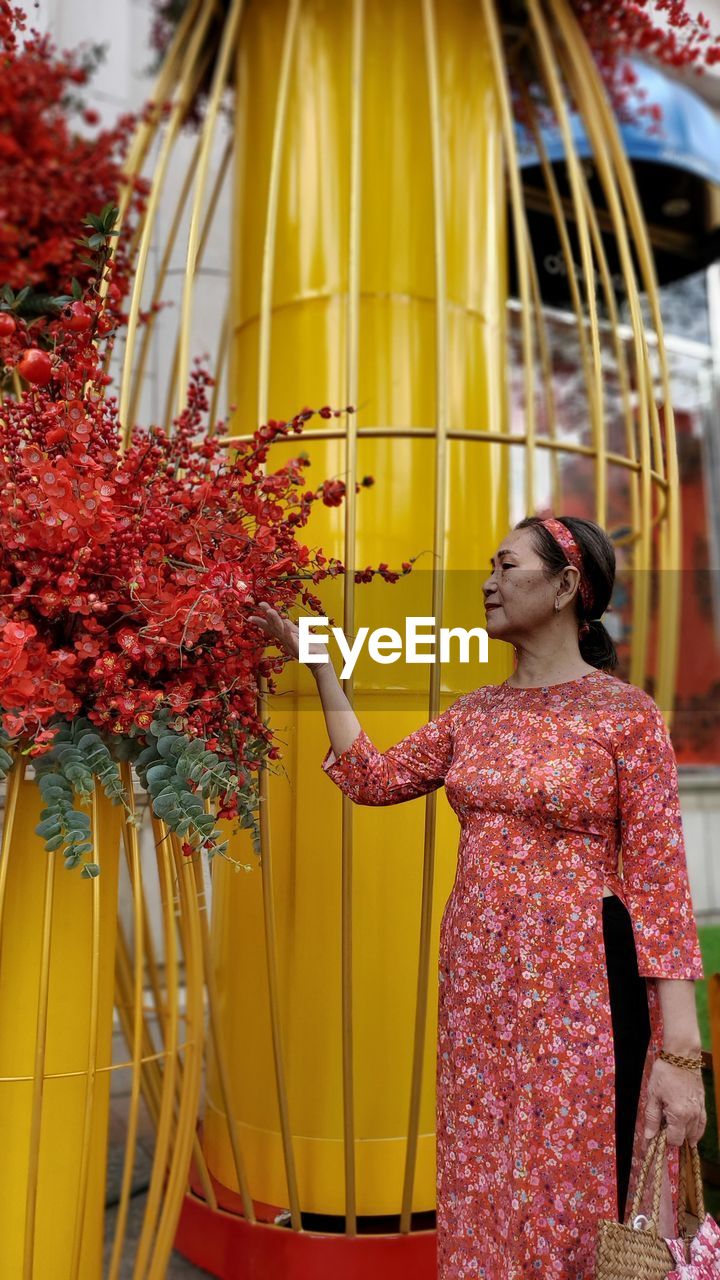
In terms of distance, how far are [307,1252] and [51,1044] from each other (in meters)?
0.67

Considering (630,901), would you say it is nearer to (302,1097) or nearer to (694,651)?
(302,1097)

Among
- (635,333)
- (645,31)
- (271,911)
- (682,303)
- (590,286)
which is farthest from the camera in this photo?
(682,303)

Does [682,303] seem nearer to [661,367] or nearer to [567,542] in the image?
[661,367]

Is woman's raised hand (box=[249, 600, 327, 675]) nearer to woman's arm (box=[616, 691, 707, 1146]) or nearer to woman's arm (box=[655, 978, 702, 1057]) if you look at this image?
woman's arm (box=[616, 691, 707, 1146])

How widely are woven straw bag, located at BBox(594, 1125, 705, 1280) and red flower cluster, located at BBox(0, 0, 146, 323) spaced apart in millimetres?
1689

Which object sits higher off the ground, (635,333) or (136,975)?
(635,333)

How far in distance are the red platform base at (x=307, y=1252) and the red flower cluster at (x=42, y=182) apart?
1.65 m

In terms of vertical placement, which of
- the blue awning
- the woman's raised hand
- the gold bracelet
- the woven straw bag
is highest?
the blue awning

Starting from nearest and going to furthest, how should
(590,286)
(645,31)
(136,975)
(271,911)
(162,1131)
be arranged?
(136,975) → (162,1131) → (271,911) → (590,286) → (645,31)

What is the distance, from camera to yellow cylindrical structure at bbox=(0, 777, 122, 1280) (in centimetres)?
123

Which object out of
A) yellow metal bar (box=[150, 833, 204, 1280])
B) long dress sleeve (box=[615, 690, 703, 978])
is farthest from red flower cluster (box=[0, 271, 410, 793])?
long dress sleeve (box=[615, 690, 703, 978])

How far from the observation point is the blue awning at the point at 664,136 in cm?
330

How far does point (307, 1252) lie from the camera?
1623 mm

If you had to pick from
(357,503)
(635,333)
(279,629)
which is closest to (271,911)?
(279,629)
